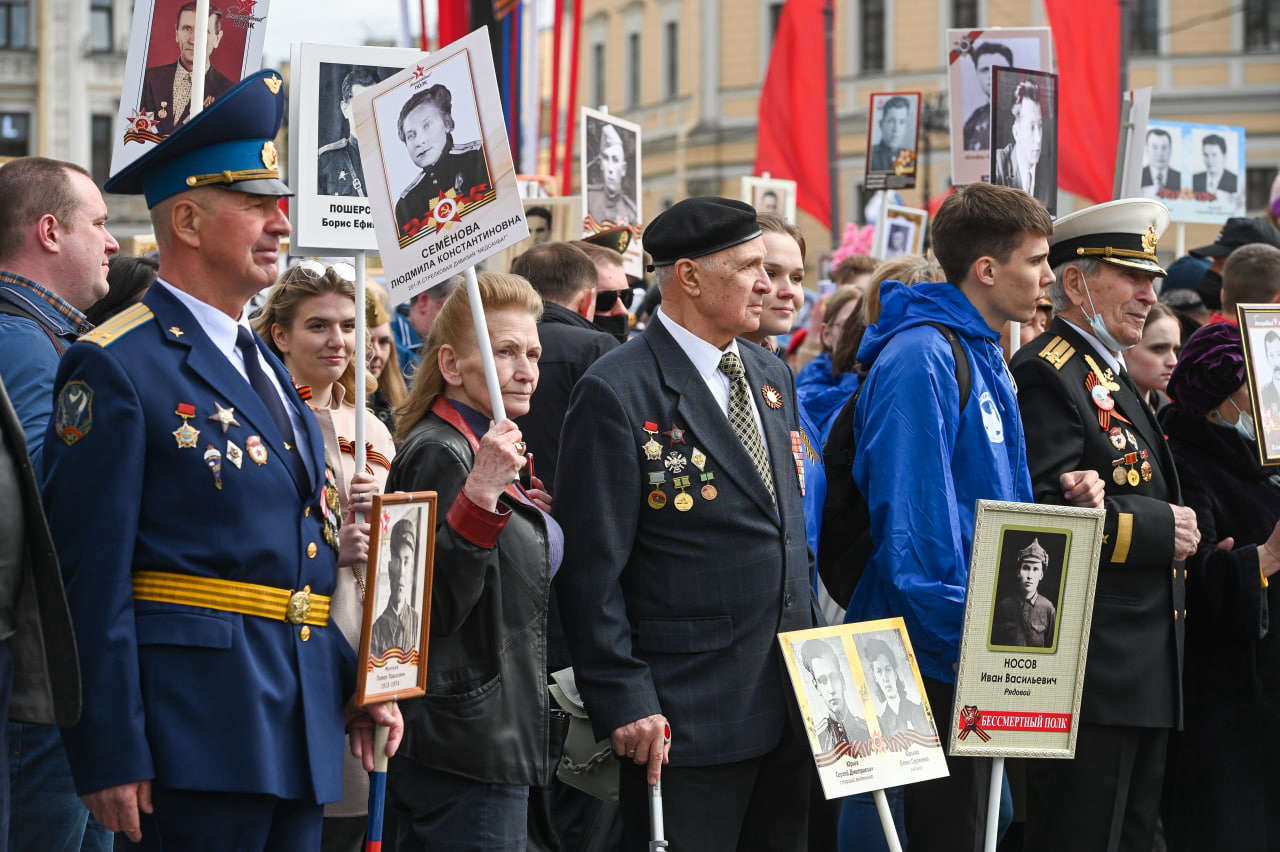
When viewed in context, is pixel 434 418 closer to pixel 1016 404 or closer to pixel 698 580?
pixel 698 580

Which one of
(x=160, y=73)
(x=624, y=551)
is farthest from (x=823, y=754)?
(x=160, y=73)

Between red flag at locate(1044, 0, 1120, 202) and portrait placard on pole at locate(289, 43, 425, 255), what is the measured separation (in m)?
6.13

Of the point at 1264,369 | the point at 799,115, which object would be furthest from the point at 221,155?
the point at 799,115

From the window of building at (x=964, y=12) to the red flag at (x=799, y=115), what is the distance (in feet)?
92.0

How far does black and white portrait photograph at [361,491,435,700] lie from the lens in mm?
3662

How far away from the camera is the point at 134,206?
47812 mm

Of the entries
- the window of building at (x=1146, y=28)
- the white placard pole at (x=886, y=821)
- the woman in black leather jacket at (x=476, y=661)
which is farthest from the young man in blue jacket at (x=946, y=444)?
the window of building at (x=1146, y=28)

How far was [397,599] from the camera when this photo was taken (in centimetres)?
377

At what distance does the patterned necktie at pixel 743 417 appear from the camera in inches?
176

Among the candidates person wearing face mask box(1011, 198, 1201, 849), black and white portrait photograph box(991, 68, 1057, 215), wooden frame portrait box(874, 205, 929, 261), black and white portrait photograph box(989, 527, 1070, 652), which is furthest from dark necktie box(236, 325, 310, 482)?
wooden frame portrait box(874, 205, 929, 261)

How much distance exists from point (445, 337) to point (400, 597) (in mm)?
1074

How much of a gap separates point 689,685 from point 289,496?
3.94ft

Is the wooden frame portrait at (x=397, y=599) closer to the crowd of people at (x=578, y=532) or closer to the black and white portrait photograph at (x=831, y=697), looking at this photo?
the crowd of people at (x=578, y=532)

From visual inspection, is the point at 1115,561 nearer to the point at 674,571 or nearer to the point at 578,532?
the point at 674,571
